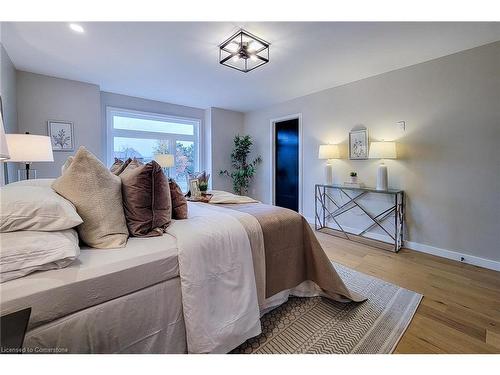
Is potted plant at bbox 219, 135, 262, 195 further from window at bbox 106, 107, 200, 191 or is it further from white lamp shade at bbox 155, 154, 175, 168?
white lamp shade at bbox 155, 154, 175, 168

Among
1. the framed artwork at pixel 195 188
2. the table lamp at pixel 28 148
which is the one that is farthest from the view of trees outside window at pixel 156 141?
the framed artwork at pixel 195 188

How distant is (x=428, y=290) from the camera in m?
2.02

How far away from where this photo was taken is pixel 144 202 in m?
1.34

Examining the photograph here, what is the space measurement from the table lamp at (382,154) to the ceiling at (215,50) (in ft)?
3.32

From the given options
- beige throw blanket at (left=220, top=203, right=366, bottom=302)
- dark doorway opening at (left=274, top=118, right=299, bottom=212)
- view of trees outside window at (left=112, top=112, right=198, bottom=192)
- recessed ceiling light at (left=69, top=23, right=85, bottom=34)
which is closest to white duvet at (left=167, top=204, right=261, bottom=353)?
beige throw blanket at (left=220, top=203, right=366, bottom=302)

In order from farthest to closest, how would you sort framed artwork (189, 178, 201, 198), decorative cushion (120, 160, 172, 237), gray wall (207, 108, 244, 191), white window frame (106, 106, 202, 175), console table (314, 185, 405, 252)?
gray wall (207, 108, 244, 191) < white window frame (106, 106, 202, 175) < console table (314, 185, 405, 252) < framed artwork (189, 178, 201, 198) < decorative cushion (120, 160, 172, 237)

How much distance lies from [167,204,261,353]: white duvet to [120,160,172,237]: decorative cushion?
112 millimetres

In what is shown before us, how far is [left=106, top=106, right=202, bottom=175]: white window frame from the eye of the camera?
3.97 meters

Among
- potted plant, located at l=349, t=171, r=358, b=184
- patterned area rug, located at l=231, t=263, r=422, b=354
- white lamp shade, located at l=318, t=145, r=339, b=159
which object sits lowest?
patterned area rug, located at l=231, t=263, r=422, b=354

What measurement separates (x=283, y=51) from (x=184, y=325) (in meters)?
2.72

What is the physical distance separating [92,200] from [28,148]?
147 centimetres

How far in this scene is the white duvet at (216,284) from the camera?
3.83 feet

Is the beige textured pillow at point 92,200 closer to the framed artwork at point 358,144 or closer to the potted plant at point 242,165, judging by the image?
the framed artwork at point 358,144
